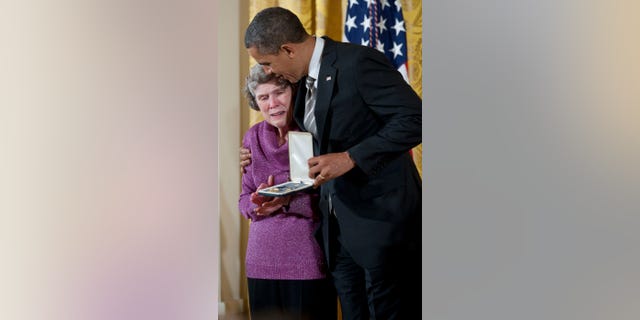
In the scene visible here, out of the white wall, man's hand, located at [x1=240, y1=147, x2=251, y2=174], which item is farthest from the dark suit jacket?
the white wall

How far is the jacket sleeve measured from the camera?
195 centimetres

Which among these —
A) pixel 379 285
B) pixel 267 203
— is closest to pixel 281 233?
pixel 267 203

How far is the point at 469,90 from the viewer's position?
2.21ft

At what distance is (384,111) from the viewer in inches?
78.8

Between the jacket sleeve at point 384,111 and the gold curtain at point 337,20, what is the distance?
948mm

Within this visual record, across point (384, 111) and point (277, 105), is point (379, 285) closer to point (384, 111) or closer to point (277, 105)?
point (384, 111)

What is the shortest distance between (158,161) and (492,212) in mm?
529

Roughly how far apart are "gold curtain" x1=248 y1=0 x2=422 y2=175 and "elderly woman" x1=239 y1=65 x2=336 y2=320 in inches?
30.7

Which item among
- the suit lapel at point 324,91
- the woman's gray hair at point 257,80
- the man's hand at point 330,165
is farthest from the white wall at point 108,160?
the woman's gray hair at point 257,80

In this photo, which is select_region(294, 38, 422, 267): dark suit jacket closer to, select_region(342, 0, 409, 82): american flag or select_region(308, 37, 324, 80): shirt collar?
select_region(308, 37, 324, 80): shirt collar

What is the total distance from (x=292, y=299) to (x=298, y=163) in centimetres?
48

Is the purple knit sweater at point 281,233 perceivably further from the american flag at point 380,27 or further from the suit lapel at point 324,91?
the american flag at point 380,27

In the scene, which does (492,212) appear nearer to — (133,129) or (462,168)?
(462,168)

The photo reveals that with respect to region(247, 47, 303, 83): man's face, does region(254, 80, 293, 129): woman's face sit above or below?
below
